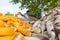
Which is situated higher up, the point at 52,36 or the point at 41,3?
the point at 41,3

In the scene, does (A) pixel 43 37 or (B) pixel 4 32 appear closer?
(B) pixel 4 32

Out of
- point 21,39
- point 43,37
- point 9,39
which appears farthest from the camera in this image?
point 43,37

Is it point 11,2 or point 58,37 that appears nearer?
point 58,37

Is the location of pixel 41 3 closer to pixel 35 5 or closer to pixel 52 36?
pixel 35 5

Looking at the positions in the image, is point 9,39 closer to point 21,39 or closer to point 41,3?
point 21,39

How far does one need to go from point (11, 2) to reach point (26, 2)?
792mm

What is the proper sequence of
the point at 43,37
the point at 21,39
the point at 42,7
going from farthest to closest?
1. the point at 42,7
2. the point at 43,37
3. the point at 21,39

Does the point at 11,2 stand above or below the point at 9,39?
above

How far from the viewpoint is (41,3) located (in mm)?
8562

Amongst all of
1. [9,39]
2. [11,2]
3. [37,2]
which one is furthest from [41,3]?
[9,39]

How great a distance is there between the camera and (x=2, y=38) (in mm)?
1722

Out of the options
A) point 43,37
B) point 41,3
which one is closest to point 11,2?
point 41,3

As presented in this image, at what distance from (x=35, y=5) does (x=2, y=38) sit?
7.03 metres

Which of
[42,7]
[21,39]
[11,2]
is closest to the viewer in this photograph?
[21,39]
